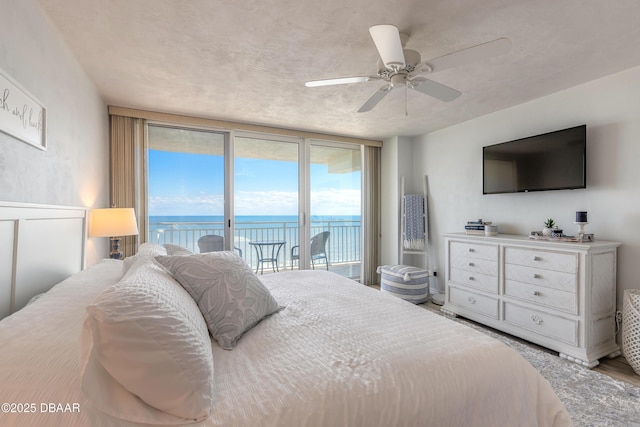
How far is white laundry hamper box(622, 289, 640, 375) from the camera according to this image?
7.01 ft

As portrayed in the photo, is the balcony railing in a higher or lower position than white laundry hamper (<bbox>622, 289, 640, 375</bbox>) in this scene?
higher

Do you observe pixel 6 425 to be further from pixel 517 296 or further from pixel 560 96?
pixel 560 96

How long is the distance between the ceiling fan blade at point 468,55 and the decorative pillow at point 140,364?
1896 mm

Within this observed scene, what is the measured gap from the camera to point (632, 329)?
2170 mm

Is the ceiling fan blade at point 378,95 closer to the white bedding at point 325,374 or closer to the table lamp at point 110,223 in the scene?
the white bedding at point 325,374

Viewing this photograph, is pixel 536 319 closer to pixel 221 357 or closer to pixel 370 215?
pixel 370 215

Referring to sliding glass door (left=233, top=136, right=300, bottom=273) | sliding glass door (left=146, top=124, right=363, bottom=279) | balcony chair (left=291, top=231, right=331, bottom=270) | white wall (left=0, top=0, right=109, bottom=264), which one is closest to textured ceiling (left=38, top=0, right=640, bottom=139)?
white wall (left=0, top=0, right=109, bottom=264)

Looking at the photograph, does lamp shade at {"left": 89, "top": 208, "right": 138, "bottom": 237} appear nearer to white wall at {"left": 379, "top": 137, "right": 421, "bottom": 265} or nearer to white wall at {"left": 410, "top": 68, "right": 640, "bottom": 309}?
white wall at {"left": 379, "top": 137, "right": 421, "bottom": 265}

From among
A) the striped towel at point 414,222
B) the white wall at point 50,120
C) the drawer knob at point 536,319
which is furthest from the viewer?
the striped towel at point 414,222

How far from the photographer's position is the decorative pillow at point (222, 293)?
48.1 inches

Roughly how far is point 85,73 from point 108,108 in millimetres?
856

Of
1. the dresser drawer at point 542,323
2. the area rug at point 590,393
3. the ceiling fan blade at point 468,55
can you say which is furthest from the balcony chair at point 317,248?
the ceiling fan blade at point 468,55

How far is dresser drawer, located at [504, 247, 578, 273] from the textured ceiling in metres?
1.53

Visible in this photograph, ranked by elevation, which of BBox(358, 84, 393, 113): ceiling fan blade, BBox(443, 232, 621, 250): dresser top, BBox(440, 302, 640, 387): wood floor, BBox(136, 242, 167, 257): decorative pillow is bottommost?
BBox(440, 302, 640, 387): wood floor
